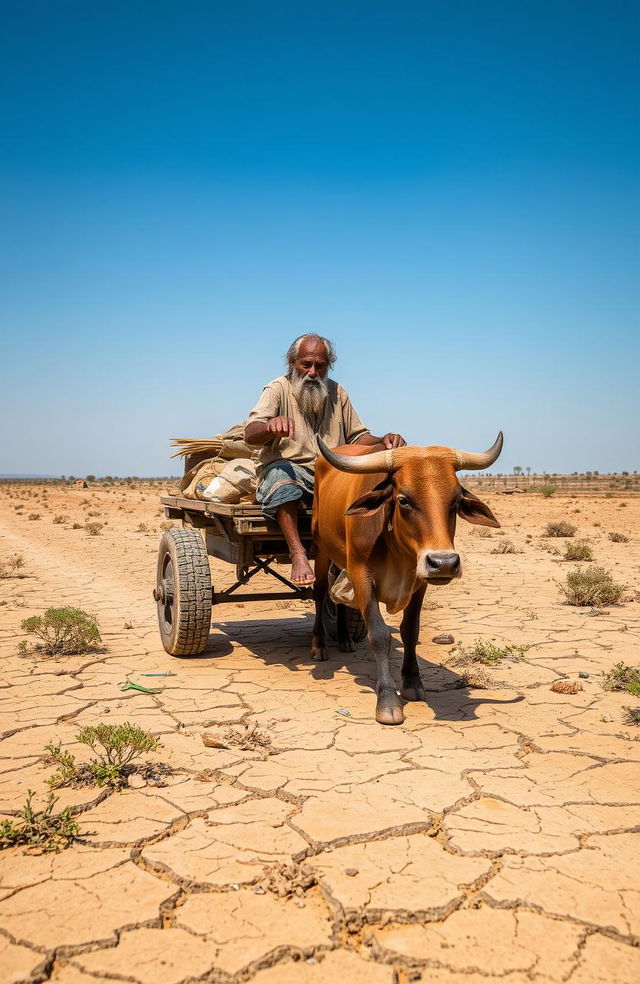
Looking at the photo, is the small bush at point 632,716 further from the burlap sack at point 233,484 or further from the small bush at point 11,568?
A: the small bush at point 11,568

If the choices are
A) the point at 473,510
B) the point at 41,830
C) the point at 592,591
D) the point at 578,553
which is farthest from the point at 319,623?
the point at 578,553

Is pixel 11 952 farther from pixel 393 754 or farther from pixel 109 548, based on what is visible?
pixel 109 548

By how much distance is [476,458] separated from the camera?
429 centimetres

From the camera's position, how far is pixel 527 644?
643cm

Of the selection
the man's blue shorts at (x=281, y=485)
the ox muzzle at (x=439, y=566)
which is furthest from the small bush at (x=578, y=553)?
the ox muzzle at (x=439, y=566)

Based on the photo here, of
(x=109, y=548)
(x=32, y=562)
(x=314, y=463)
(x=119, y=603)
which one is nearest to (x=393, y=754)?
(x=314, y=463)

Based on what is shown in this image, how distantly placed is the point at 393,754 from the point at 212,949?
1818 mm

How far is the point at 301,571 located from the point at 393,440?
3.96 ft

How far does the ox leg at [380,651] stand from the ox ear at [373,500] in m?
0.59

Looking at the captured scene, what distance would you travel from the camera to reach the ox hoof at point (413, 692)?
4.86 meters

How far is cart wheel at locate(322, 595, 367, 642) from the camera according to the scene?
6.51 meters

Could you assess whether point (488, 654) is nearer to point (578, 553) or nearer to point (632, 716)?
point (632, 716)

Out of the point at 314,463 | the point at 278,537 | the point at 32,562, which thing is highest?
the point at 314,463

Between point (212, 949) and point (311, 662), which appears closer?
point (212, 949)
